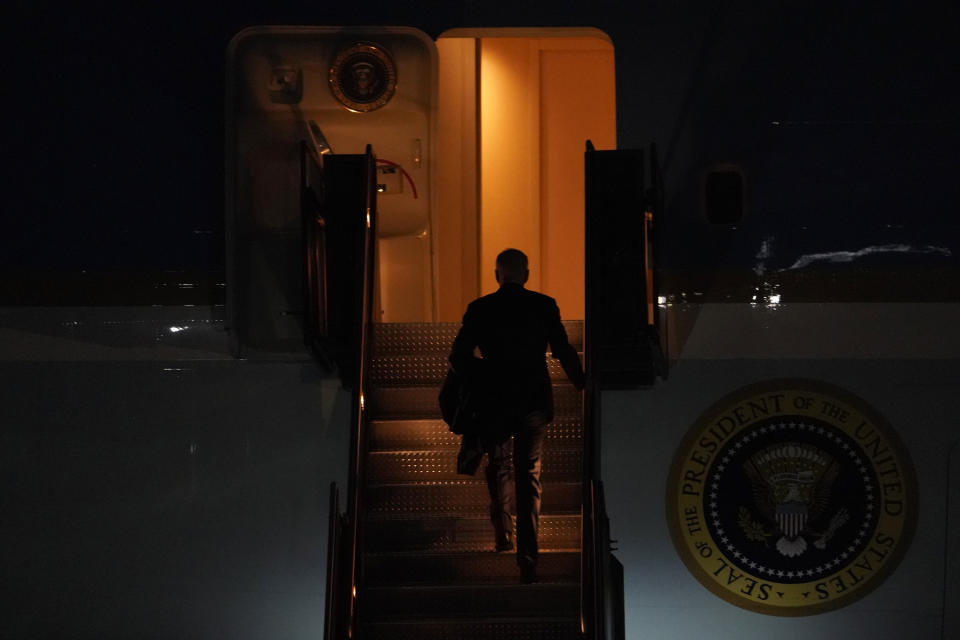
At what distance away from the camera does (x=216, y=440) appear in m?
5.63

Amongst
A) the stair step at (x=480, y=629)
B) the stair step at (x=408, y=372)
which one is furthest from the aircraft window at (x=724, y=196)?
the stair step at (x=480, y=629)

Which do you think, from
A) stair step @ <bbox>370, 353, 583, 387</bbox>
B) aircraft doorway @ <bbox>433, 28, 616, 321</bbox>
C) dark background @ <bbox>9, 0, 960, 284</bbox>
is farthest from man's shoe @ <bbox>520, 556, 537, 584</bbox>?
aircraft doorway @ <bbox>433, 28, 616, 321</bbox>

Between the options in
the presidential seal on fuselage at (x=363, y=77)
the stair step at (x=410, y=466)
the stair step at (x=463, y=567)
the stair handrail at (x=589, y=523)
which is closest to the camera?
the stair handrail at (x=589, y=523)

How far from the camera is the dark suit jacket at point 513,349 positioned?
459cm

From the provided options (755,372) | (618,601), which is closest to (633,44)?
(755,372)

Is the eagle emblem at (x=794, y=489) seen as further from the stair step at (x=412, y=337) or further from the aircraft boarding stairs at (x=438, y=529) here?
the stair step at (x=412, y=337)

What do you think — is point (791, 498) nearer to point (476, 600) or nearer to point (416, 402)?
point (476, 600)

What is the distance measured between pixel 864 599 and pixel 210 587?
10.9ft

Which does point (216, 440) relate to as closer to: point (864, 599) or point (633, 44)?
point (633, 44)

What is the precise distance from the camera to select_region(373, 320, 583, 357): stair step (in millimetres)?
5824

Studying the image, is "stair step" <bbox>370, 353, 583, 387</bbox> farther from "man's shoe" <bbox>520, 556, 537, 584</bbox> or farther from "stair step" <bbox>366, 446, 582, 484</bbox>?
"man's shoe" <bbox>520, 556, 537, 584</bbox>

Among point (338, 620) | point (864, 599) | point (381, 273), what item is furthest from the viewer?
point (381, 273)

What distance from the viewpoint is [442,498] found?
525 centimetres

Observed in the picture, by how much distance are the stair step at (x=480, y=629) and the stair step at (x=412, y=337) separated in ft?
5.09
